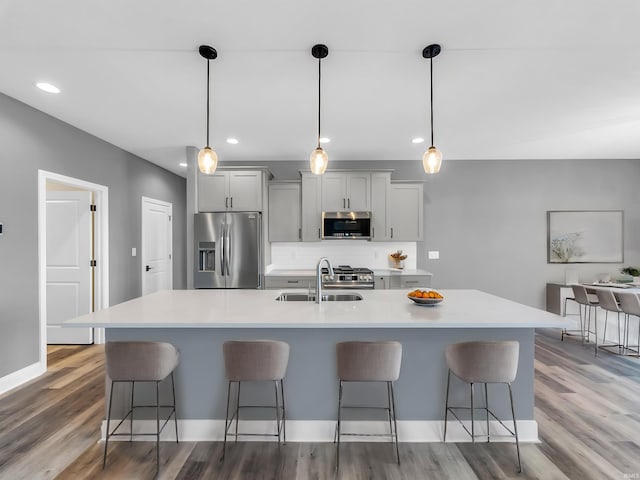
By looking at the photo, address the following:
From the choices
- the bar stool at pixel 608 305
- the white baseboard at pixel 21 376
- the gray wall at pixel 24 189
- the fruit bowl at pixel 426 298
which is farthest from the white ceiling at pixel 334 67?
the white baseboard at pixel 21 376

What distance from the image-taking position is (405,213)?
489cm

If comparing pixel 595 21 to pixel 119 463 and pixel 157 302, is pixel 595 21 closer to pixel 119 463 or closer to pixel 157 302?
pixel 157 302

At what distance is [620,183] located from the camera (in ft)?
16.9

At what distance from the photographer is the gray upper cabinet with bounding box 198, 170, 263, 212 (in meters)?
4.61

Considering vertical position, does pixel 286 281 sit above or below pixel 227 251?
below

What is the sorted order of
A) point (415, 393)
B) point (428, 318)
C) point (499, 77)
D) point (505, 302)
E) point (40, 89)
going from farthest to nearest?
point (40, 89)
point (499, 77)
point (505, 302)
point (415, 393)
point (428, 318)

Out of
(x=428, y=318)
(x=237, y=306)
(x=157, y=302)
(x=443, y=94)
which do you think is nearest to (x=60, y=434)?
(x=157, y=302)

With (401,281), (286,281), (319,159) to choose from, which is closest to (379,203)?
(401,281)

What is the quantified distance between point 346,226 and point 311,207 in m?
0.57

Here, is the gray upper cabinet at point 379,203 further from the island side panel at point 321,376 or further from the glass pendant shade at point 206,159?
the glass pendant shade at point 206,159

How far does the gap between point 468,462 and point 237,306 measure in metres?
1.74

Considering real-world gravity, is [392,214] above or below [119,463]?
above

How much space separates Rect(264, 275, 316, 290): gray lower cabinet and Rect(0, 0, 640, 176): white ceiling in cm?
180

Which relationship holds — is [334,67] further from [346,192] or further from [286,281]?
[286,281]
